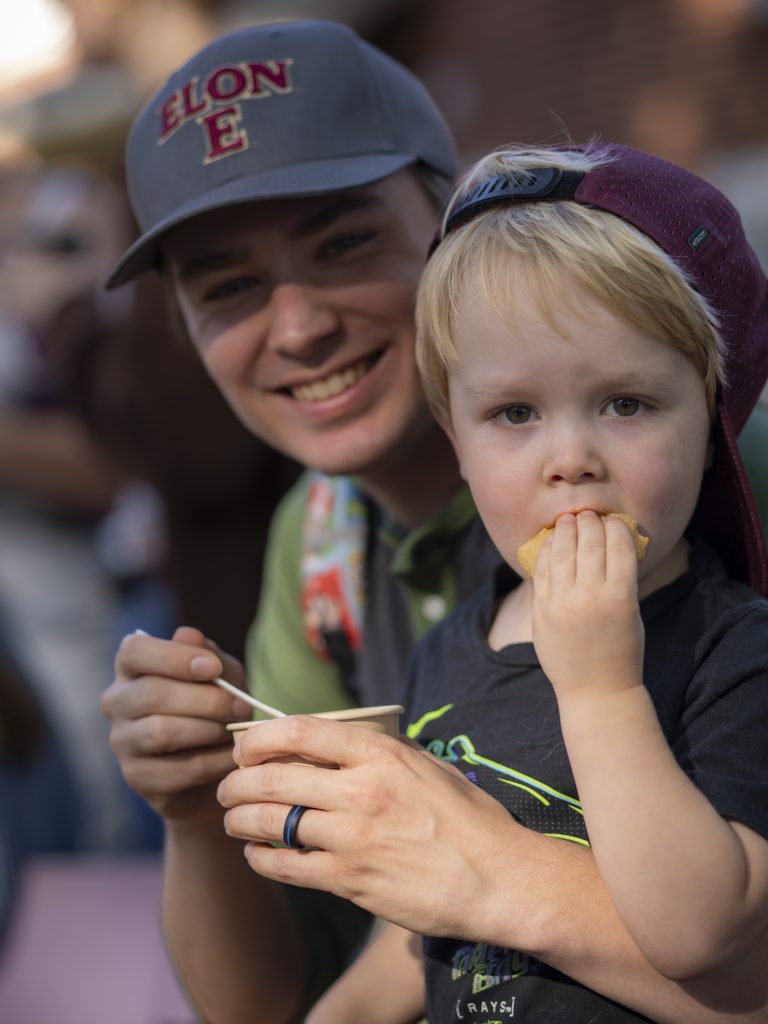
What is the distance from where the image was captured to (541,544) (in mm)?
1383

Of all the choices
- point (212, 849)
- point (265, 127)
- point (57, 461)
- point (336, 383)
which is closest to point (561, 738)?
point (212, 849)

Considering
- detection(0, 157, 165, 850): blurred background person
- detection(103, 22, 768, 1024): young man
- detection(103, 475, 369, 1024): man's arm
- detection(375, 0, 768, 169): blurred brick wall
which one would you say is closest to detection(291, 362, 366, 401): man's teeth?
detection(103, 22, 768, 1024): young man

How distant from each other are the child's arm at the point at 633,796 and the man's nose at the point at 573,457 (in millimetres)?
89

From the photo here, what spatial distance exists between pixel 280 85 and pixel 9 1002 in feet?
6.52

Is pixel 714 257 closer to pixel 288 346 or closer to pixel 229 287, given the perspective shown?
pixel 288 346

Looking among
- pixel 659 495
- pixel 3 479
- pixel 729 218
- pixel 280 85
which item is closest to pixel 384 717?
pixel 659 495

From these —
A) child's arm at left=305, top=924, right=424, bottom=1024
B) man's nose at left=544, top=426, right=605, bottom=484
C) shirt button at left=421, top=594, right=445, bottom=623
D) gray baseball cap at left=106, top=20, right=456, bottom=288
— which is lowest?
child's arm at left=305, top=924, right=424, bottom=1024

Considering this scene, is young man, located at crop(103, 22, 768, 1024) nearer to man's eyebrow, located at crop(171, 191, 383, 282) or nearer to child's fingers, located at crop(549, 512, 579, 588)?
man's eyebrow, located at crop(171, 191, 383, 282)

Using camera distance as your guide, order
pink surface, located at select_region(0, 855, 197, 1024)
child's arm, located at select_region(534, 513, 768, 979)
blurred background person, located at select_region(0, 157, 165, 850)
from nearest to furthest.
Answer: child's arm, located at select_region(534, 513, 768, 979) < pink surface, located at select_region(0, 855, 197, 1024) < blurred background person, located at select_region(0, 157, 165, 850)

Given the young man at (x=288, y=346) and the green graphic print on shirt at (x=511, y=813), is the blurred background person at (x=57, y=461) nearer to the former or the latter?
the young man at (x=288, y=346)

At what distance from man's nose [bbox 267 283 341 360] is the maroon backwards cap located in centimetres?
51

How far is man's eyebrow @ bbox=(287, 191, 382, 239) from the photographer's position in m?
2.01

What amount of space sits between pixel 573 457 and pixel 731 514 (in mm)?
294

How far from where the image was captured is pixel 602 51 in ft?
19.6
